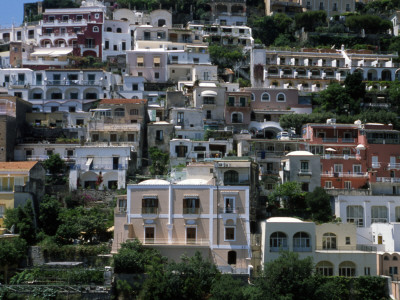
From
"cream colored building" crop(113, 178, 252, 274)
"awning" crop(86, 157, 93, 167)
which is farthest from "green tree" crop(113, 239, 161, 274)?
"awning" crop(86, 157, 93, 167)

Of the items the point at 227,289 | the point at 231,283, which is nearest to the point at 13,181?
the point at 231,283

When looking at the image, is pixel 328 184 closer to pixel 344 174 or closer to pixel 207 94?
pixel 344 174

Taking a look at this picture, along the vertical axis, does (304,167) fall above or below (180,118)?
below

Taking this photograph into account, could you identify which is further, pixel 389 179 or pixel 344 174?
pixel 344 174

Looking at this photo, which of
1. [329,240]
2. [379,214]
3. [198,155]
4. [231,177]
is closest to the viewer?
[329,240]

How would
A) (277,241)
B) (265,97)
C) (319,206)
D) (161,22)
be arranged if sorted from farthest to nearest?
(161,22)
(265,97)
(319,206)
(277,241)

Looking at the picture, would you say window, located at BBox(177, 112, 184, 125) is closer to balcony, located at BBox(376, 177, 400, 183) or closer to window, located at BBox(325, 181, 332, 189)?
window, located at BBox(325, 181, 332, 189)

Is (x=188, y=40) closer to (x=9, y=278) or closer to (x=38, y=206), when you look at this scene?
(x=38, y=206)

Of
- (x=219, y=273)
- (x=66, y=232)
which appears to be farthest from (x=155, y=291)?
(x=66, y=232)
